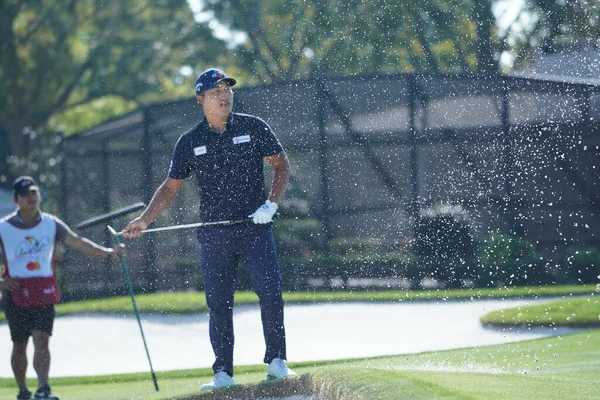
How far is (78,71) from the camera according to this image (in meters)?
35.2

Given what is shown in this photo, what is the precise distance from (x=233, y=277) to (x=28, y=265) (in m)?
1.67

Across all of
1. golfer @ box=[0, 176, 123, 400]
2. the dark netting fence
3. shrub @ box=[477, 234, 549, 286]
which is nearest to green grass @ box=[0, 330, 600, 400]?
golfer @ box=[0, 176, 123, 400]

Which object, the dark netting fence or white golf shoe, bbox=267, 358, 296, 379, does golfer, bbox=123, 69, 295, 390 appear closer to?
white golf shoe, bbox=267, 358, 296, 379

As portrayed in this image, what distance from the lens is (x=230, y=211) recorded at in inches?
283

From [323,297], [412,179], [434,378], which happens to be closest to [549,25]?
[412,179]

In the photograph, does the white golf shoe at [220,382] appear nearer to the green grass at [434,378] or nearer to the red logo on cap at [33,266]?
the green grass at [434,378]

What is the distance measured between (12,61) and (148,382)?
24.6m

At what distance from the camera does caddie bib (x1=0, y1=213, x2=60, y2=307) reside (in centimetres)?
827

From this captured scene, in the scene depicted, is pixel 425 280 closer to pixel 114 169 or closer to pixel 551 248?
pixel 551 248

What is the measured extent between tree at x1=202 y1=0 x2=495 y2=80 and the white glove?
1298 centimetres

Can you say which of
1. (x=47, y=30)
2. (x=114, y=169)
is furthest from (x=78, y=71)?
(x=114, y=169)

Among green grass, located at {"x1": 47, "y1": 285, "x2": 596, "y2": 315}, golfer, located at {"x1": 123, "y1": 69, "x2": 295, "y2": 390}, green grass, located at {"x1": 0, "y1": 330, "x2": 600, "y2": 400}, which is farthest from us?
green grass, located at {"x1": 47, "y1": 285, "x2": 596, "y2": 315}

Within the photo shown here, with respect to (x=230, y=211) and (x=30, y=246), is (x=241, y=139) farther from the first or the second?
(x=30, y=246)

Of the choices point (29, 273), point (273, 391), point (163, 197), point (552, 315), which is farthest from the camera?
point (552, 315)
